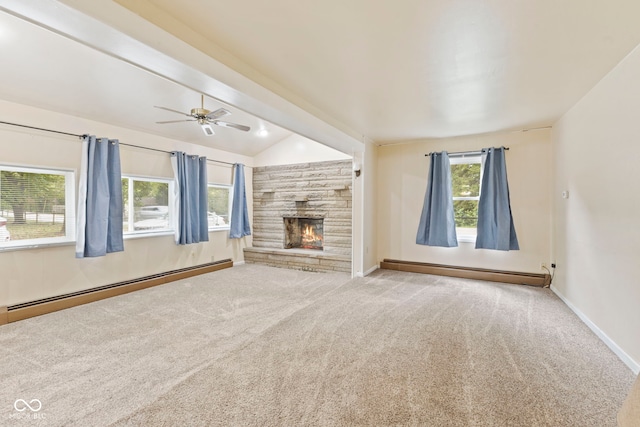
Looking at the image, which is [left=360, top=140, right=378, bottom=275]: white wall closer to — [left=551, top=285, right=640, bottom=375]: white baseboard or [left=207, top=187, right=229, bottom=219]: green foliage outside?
[left=551, top=285, right=640, bottom=375]: white baseboard

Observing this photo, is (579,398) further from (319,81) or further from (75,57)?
(75,57)

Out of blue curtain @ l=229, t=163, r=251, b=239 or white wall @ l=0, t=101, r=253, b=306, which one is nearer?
white wall @ l=0, t=101, r=253, b=306

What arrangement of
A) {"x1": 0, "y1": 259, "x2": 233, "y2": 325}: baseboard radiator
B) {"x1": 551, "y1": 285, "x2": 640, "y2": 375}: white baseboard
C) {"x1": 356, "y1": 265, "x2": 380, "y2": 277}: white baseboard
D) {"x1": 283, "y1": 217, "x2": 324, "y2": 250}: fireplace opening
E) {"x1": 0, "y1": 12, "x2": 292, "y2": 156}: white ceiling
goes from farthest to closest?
{"x1": 283, "y1": 217, "x2": 324, "y2": 250}: fireplace opening
{"x1": 356, "y1": 265, "x2": 380, "y2": 277}: white baseboard
{"x1": 0, "y1": 259, "x2": 233, "y2": 325}: baseboard radiator
{"x1": 0, "y1": 12, "x2": 292, "y2": 156}: white ceiling
{"x1": 551, "y1": 285, "x2": 640, "y2": 375}: white baseboard

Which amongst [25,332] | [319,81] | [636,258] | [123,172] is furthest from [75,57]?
[636,258]

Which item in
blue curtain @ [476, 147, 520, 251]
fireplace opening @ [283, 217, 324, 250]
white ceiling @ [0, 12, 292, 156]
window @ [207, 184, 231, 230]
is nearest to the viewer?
white ceiling @ [0, 12, 292, 156]

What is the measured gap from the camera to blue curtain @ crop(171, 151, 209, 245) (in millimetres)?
4895

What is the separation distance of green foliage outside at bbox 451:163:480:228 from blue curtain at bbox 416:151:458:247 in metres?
0.21

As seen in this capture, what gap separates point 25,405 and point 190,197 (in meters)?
3.63

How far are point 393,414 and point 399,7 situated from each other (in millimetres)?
2432

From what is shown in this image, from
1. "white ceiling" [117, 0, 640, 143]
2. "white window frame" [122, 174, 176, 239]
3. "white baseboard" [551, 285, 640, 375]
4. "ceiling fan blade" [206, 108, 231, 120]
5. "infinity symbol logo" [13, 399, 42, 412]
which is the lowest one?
"infinity symbol logo" [13, 399, 42, 412]

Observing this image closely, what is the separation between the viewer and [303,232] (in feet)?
21.0

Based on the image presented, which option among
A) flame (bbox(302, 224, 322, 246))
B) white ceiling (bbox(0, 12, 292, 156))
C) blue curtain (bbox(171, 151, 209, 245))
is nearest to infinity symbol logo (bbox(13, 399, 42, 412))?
white ceiling (bbox(0, 12, 292, 156))

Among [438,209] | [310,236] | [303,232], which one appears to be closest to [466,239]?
[438,209]

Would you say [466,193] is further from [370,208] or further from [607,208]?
[607,208]
